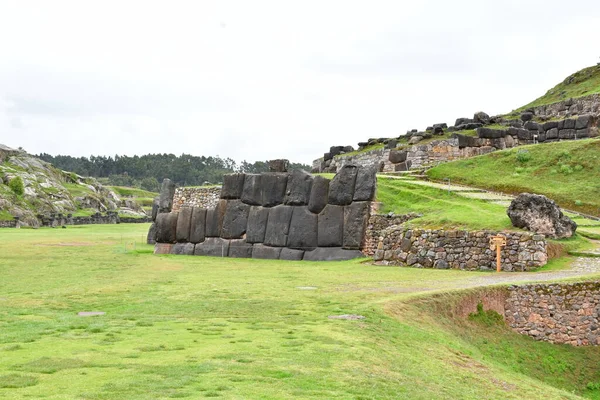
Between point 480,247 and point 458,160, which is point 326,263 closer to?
point 480,247

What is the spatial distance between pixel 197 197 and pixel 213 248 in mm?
7034

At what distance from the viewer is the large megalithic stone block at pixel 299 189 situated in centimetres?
3080

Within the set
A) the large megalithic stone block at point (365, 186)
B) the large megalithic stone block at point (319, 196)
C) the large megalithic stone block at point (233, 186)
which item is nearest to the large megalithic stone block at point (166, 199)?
the large megalithic stone block at point (233, 186)

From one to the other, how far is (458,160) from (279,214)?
1316 centimetres

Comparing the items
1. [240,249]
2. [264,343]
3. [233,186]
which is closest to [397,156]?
[233,186]

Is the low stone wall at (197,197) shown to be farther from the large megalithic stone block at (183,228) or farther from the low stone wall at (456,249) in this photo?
the low stone wall at (456,249)

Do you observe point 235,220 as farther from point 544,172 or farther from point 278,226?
point 544,172

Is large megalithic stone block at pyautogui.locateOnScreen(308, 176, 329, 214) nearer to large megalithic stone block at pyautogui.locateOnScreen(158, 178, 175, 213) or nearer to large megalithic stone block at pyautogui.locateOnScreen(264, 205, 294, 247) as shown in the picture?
large megalithic stone block at pyautogui.locateOnScreen(264, 205, 294, 247)

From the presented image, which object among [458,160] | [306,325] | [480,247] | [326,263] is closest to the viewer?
[306,325]

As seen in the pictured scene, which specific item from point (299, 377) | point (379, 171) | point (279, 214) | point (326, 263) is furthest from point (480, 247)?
point (379, 171)

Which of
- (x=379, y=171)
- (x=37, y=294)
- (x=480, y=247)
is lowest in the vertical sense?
(x=37, y=294)

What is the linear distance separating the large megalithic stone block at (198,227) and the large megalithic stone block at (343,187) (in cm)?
768

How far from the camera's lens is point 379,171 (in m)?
44.2

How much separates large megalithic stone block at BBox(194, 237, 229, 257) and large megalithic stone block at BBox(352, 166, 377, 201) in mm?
7564
